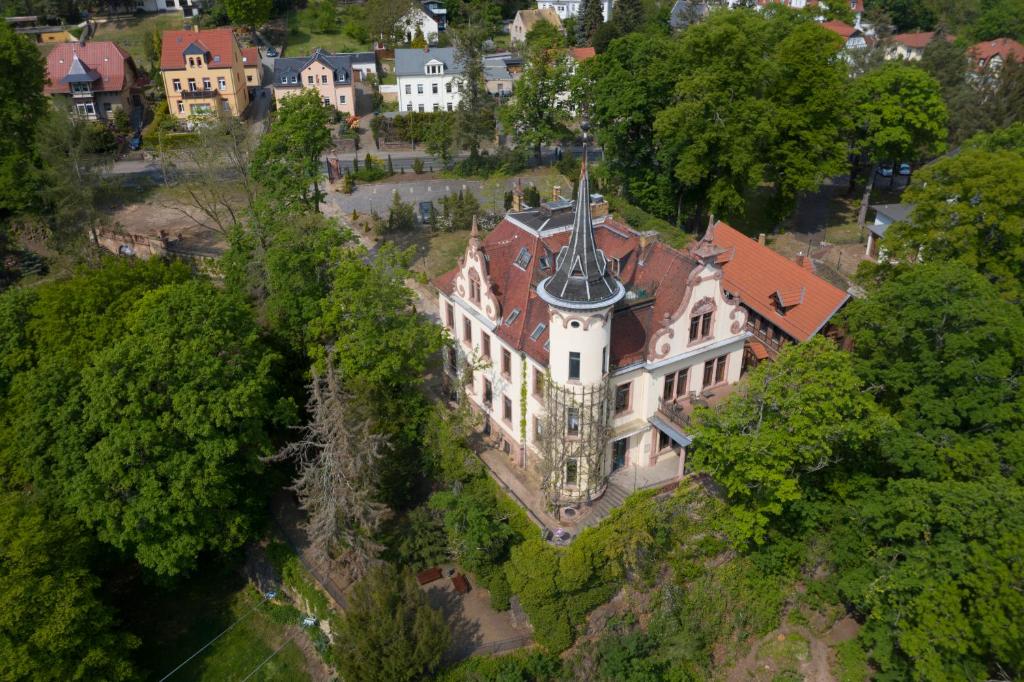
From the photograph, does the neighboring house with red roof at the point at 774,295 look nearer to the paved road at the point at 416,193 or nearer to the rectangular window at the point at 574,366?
the rectangular window at the point at 574,366

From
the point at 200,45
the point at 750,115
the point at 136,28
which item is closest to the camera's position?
the point at 750,115

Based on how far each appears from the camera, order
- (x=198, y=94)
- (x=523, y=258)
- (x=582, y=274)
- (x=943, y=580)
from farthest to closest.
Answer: (x=198, y=94)
(x=523, y=258)
(x=582, y=274)
(x=943, y=580)

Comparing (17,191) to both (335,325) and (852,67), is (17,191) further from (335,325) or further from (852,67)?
(852,67)

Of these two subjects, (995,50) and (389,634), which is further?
(995,50)

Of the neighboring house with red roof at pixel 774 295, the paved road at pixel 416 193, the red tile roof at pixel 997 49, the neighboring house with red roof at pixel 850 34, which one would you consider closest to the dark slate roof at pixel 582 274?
the neighboring house with red roof at pixel 774 295

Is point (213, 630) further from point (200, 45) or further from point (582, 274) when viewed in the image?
point (200, 45)

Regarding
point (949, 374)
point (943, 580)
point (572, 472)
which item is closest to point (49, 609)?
point (572, 472)
